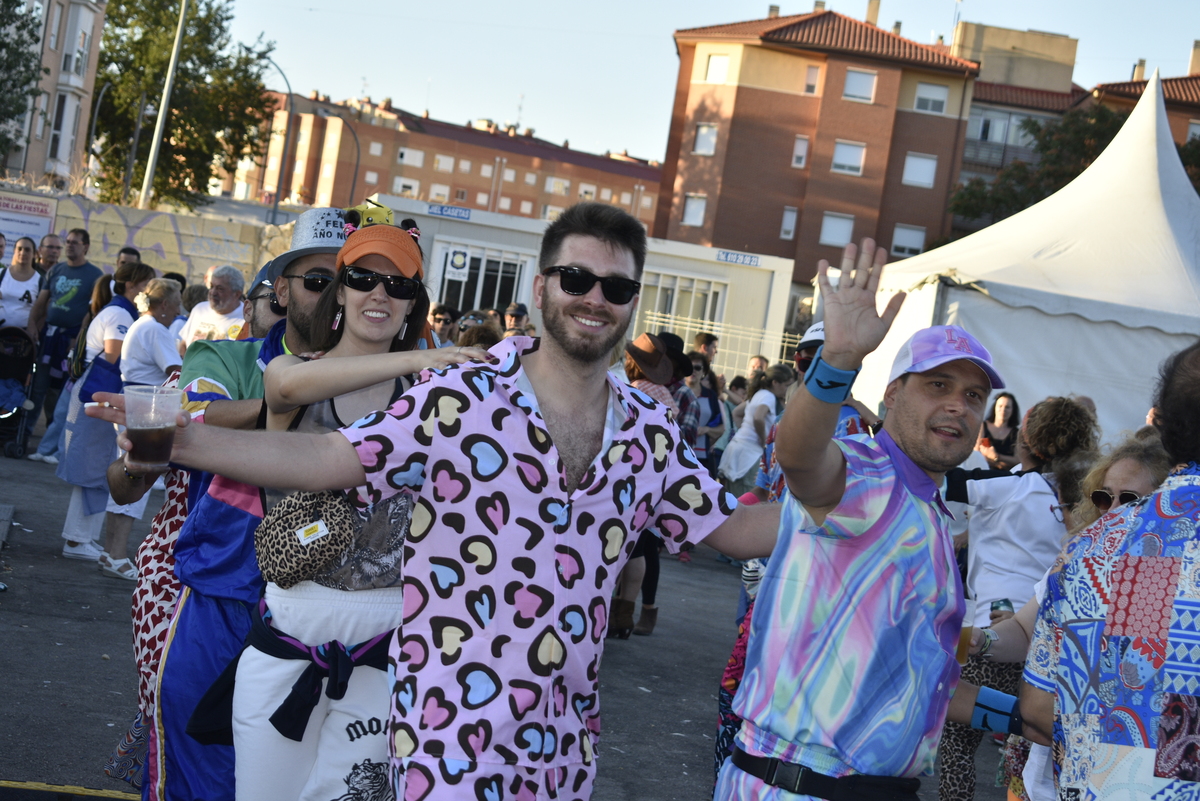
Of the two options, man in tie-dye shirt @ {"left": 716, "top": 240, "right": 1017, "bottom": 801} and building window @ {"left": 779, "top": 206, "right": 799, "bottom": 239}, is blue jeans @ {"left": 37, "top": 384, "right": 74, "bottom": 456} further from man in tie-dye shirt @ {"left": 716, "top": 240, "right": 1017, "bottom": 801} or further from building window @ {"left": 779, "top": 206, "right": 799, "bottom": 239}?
building window @ {"left": 779, "top": 206, "right": 799, "bottom": 239}

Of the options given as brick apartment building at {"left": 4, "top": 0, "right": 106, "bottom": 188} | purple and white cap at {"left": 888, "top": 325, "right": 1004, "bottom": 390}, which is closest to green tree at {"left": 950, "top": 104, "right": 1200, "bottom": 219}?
brick apartment building at {"left": 4, "top": 0, "right": 106, "bottom": 188}

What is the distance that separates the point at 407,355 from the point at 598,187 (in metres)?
91.9

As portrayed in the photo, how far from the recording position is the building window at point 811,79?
147 ft

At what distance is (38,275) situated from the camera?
41.5 feet

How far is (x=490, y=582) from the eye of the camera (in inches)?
97.1

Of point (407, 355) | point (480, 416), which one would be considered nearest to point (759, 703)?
point (480, 416)

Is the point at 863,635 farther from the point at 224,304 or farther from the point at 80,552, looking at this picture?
the point at 80,552

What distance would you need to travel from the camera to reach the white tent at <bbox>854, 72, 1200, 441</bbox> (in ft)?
40.3

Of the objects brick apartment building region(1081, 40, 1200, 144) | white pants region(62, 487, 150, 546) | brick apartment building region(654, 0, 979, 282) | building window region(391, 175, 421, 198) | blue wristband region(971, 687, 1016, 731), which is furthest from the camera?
building window region(391, 175, 421, 198)

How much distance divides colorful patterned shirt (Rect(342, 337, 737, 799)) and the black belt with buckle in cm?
44

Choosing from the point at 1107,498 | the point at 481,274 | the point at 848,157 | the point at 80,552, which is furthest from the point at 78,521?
the point at 848,157

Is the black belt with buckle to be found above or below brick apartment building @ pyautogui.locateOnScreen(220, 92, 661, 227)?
below

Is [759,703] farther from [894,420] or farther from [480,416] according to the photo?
[480,416]

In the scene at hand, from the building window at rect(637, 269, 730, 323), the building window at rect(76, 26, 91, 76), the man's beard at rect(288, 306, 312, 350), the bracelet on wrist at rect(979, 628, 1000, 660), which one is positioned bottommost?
the bracelet on wrist at rect(979, 628, 1000, 660)
